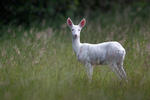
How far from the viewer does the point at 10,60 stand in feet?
21.1

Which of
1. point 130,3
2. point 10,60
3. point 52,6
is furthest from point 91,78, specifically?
point 130,3

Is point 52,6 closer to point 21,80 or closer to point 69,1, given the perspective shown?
Answer: point 69,1

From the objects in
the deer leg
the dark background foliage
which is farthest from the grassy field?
the dark background foliage

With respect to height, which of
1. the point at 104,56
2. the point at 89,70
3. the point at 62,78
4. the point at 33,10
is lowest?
the point at 62,78

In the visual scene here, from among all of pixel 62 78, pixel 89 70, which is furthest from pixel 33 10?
pixel 62 78

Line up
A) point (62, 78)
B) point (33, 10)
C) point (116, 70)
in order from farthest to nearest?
1. point (33, 10)
2. point (116, 70)
3. point (62, 78)

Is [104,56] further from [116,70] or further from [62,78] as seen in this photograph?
[62,78]

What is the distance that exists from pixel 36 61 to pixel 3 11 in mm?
7876

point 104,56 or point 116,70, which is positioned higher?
point 104,56

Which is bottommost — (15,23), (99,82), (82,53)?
(99,82)

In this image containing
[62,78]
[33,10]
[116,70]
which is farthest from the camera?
[33,10]

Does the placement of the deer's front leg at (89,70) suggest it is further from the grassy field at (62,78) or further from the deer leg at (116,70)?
the deer leg at (116,70)

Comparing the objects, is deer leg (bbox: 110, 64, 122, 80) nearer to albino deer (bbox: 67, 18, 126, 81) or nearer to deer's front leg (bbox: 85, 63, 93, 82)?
albino deer (bbox: 67, 18, 126, 81)


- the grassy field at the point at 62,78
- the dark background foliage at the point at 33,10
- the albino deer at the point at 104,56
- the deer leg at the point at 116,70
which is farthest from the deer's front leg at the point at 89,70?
the dark background foliage at the point at 33,10
